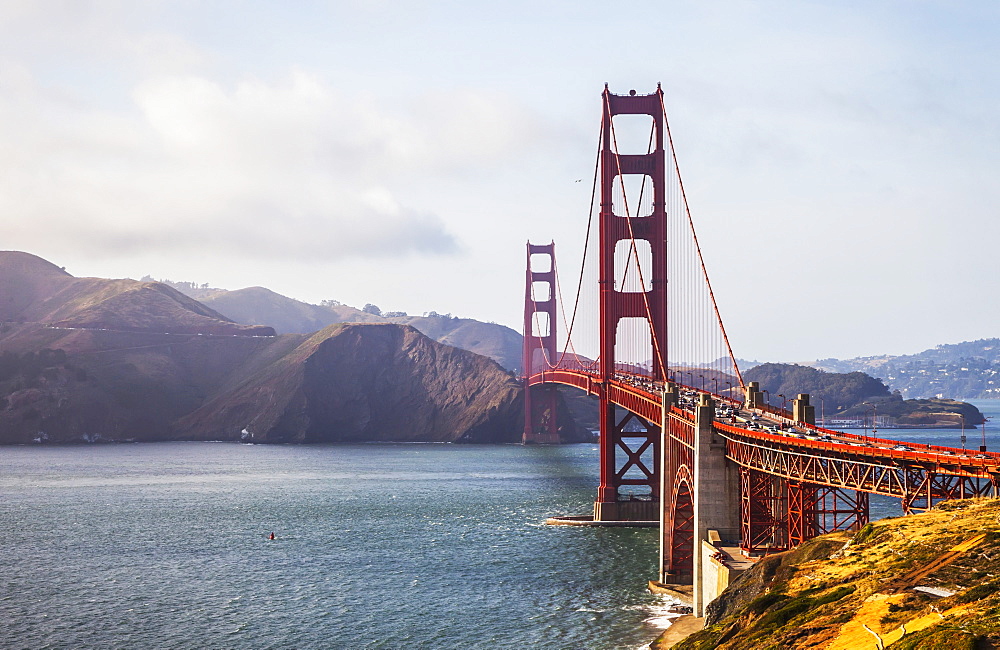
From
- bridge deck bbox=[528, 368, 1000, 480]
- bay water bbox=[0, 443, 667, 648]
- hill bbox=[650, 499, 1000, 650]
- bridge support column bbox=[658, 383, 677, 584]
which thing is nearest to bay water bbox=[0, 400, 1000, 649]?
bay water bbox=[0, 443, 667, 648]

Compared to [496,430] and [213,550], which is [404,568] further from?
[496,430]

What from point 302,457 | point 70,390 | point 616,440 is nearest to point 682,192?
point 616,440

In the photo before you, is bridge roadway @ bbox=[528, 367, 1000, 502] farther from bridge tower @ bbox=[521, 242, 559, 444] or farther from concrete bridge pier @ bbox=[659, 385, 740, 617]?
bridge tower @ bbox=[521, 242, 559, 444]

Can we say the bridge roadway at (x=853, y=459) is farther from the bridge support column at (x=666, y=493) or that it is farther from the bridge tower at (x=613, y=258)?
the bridge tower at (x=613, y=258)

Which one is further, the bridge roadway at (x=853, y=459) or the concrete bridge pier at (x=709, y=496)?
the concrete bridge pier at (x=709, y=496)

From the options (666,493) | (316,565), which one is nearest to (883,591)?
(666,493)

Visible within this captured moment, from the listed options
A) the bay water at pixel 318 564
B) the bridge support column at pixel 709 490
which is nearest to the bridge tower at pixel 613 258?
the bay water at pixel 318 564
